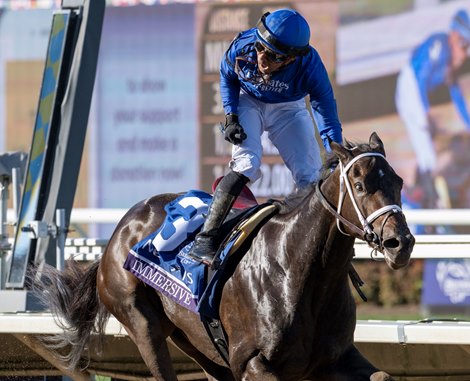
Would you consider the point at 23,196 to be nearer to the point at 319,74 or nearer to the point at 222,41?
the point at 319,74

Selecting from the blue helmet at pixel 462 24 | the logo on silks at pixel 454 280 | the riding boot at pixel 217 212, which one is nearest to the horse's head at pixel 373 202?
the riding boot at pixel 217 212

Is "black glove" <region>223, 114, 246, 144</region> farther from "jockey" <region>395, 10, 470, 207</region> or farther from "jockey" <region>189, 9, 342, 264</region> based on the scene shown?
"jockey" <region>395, 10, 470, 207</region>

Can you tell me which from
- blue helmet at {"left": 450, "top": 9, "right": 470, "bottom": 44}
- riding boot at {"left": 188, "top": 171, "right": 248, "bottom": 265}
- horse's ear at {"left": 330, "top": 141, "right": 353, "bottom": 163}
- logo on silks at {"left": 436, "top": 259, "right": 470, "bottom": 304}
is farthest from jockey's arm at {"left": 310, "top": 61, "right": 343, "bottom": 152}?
blue helmet at {"left": 450, "top": 9, "right": 470, "bottom": 44}

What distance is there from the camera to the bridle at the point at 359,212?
4.19m

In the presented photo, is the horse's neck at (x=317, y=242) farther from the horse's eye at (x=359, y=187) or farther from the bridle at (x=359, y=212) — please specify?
the horse's eye at (x=359, y=187)

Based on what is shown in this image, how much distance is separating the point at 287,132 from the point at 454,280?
849 centimetres

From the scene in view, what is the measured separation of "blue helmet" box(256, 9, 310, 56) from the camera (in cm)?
478

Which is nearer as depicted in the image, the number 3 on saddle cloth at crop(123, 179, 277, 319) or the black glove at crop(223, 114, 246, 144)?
the number 3 on saddle cloth at crop(123, 179, 277, 319)

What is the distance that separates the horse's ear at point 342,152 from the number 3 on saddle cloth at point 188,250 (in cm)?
59

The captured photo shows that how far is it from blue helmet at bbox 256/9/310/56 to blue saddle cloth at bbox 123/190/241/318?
90 cm

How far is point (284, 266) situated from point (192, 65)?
9900 mm

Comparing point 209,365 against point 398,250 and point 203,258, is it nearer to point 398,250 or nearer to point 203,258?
point 203,258

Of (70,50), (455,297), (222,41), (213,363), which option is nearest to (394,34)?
(222,41)

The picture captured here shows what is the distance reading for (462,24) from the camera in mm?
14062
